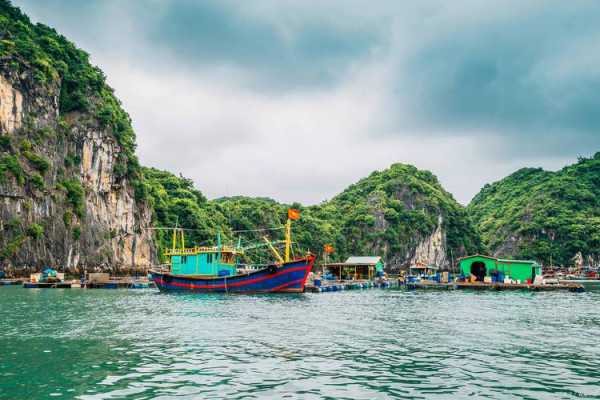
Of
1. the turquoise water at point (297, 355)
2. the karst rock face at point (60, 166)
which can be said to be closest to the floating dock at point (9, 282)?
the karst rock face at point (60, 166)

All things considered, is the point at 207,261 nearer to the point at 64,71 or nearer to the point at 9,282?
the point at 9,282

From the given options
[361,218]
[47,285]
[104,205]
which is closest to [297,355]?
[47,285]

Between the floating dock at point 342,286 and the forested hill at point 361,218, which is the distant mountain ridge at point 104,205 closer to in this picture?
the forested hill at point 361,218

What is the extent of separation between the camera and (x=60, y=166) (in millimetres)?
84000

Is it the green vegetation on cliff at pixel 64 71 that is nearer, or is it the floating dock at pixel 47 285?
the floating dock at pixel 47 285

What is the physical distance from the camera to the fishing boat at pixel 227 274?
5132cm

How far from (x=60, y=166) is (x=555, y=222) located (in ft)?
451

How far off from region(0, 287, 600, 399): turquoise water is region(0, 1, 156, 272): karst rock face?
4677cm

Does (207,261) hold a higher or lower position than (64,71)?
lower

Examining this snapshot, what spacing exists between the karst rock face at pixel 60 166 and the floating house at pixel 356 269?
1349 inches

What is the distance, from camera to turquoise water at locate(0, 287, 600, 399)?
13789 mm

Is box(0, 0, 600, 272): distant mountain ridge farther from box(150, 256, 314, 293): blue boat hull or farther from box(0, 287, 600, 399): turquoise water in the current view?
box(0, 287, 600, 399): turquoise water

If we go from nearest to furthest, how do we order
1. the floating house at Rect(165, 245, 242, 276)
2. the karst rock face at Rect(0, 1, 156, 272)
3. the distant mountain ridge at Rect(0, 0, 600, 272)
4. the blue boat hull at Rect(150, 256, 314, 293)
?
the blue boat hull at Rect(150, 256, 314, 293), the floating house at Rect(165, 245, 242, 276), the karst rock face at Rect(0, 1, 156, 272), the distant mountain ridge at Rect(0, 0, 600, 272)

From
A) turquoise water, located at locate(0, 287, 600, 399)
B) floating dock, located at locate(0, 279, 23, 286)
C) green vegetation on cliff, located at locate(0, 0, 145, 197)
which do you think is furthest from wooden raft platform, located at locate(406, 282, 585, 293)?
green vegetation on cliff, located at locate(0, 0, 145, 197)
